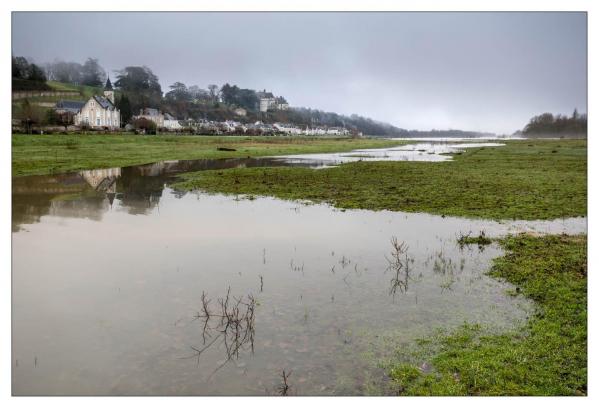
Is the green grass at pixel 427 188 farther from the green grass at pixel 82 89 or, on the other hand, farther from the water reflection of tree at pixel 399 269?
the green grass at pixel 82 89

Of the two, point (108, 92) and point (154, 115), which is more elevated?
point (108, 92)

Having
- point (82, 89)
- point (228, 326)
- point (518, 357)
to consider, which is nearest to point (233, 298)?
point (228, 326)

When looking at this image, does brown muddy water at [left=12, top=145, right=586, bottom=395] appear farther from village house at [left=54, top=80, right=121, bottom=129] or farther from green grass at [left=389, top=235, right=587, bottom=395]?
village house at [left=54, top=80, right=121, bottom=129]

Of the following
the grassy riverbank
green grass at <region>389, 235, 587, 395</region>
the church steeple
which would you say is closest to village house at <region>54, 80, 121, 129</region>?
the church steeple

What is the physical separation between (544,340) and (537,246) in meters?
8.51

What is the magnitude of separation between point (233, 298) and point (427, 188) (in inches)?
965

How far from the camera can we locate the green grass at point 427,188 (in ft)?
83.4

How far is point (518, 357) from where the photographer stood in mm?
8914

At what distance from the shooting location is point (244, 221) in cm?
2148

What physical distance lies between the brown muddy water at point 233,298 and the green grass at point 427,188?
3.70 metres

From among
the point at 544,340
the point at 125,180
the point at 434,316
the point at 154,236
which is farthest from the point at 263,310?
the point at 125,180

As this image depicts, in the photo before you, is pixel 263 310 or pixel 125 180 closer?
pixel 263 310

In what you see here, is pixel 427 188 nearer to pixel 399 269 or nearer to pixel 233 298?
pixel 399 269
